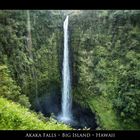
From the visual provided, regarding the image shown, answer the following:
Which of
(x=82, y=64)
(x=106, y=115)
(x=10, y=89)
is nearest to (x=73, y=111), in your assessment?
(x=106, y=115)

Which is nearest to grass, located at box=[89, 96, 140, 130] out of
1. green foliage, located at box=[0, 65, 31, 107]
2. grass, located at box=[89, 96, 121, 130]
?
grass, located at box=[89, 96, 121, 130]

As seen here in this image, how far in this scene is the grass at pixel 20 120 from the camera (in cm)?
482

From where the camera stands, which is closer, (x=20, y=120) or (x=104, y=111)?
(x=20, y=120)

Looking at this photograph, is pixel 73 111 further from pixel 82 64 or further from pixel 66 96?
pixel 82 64

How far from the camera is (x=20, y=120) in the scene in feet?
16.5

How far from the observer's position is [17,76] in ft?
17.8

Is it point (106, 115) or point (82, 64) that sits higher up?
point (82, 64)

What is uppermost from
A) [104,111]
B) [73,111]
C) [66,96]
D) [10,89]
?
[10,89]

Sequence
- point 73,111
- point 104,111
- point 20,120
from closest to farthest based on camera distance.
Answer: point 20,120
point 73,111
point 104,111

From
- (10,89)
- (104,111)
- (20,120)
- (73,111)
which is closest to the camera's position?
(20,120)

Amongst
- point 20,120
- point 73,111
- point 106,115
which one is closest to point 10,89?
point 20,120

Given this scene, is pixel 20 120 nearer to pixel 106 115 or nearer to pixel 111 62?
pixel 106 115

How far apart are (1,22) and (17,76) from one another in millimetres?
998
